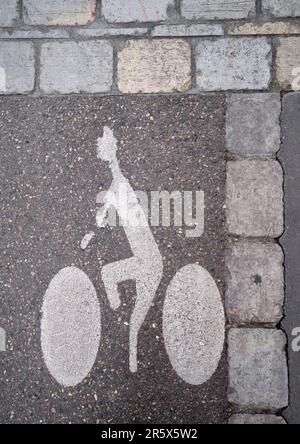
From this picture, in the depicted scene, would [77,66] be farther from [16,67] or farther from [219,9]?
[219,9]

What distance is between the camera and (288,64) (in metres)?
2.61

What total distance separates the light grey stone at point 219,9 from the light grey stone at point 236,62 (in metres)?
0.14

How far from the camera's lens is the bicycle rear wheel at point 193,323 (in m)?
2.59

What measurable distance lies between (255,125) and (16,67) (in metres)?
1.47

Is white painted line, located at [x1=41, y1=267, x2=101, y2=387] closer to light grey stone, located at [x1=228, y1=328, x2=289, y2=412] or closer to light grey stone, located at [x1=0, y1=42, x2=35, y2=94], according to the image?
light grey stone, located at [x1=228, y1=328, x2=289, y2=412]

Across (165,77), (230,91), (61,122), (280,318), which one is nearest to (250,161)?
(230,91)

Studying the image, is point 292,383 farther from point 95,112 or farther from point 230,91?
point 95,112

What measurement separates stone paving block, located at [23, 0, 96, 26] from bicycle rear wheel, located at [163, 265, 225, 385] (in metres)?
1.62

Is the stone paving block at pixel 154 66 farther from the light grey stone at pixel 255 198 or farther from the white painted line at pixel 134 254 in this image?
the light grey stone at pixel 255 198

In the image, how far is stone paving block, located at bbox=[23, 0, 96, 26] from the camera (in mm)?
2654

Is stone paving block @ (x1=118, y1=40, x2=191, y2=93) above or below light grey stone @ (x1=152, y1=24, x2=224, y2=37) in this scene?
below

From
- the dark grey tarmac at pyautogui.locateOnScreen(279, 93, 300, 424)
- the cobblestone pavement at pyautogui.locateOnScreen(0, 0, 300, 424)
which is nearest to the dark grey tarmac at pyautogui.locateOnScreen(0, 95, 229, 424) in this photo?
the cobblestone pavement at pyautogui.locateOnScreen(0, 0, 300, 424)

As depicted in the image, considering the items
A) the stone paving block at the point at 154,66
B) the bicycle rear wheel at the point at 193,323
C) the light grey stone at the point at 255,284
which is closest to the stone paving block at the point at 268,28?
the stone paving block at the point at 154,66

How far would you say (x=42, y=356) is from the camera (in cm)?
264
